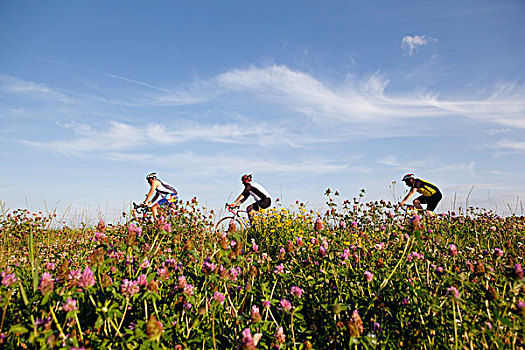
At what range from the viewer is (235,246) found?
7.89ft

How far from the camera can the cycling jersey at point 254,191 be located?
10039 millimetres

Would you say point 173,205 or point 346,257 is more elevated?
point 173,205

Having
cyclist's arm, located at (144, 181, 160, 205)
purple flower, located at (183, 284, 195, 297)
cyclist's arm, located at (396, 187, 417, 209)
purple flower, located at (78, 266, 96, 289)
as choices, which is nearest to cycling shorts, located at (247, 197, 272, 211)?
cyclist's arm, located at (144, 181, 160, 205)

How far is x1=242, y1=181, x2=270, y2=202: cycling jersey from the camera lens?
10.0m

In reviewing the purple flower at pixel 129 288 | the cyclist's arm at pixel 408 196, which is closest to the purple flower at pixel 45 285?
the purple flower at pixel 129 288

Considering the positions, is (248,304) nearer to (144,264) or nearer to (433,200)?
(144,264)

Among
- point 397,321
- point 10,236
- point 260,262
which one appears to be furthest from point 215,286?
point 10,236

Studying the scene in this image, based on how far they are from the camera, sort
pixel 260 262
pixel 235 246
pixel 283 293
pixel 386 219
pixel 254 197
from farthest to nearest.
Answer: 1. pixel 254 197
2. pixel 386 219
3. pixel 260 262
4. pixel 283 293
5. pixel 235 246

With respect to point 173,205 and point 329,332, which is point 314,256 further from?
point 173,205

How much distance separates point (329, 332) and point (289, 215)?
16.3 ft

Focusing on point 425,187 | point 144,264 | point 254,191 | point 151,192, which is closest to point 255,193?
point 254,191

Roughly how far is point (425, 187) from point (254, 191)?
198 inches

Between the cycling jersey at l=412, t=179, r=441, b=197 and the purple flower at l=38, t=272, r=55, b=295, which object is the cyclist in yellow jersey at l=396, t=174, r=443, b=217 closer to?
the cycling jersey at l=412, t=179, r=441, b=197

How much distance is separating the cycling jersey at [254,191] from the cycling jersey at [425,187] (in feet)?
14.5
